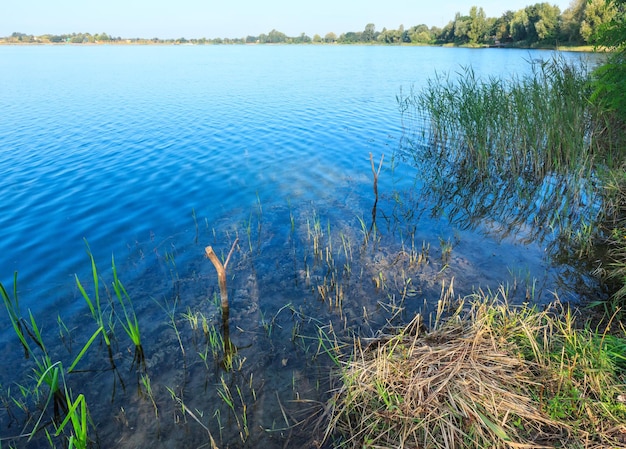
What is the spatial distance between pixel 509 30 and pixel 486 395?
310 ft

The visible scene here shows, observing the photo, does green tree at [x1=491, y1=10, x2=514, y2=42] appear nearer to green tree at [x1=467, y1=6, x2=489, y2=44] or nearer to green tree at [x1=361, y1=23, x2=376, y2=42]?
green tree at [x1=467, y1=6, x2=489, y2=44]

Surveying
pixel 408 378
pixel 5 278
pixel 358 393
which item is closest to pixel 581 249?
pixel 408 378

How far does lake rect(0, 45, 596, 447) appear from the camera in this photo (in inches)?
170

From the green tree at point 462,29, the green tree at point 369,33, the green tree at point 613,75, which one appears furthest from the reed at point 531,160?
the green tree at point 369,33

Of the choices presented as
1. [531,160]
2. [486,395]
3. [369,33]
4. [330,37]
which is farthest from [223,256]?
[330,37]

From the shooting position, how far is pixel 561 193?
9.44 metres

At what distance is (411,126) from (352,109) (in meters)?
5.29

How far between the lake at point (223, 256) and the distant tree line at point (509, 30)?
7334 mm

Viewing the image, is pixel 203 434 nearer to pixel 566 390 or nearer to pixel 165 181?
pixel 566 390

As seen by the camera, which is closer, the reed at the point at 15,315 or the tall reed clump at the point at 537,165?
the reed at the point at 15,315

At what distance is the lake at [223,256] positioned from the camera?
4324mm

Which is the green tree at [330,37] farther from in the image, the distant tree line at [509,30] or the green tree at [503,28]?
the green tree at [503,28]

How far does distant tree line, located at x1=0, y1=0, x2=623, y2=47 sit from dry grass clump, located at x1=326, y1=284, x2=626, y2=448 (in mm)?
9385

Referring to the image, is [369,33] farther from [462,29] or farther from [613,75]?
[613,75]
